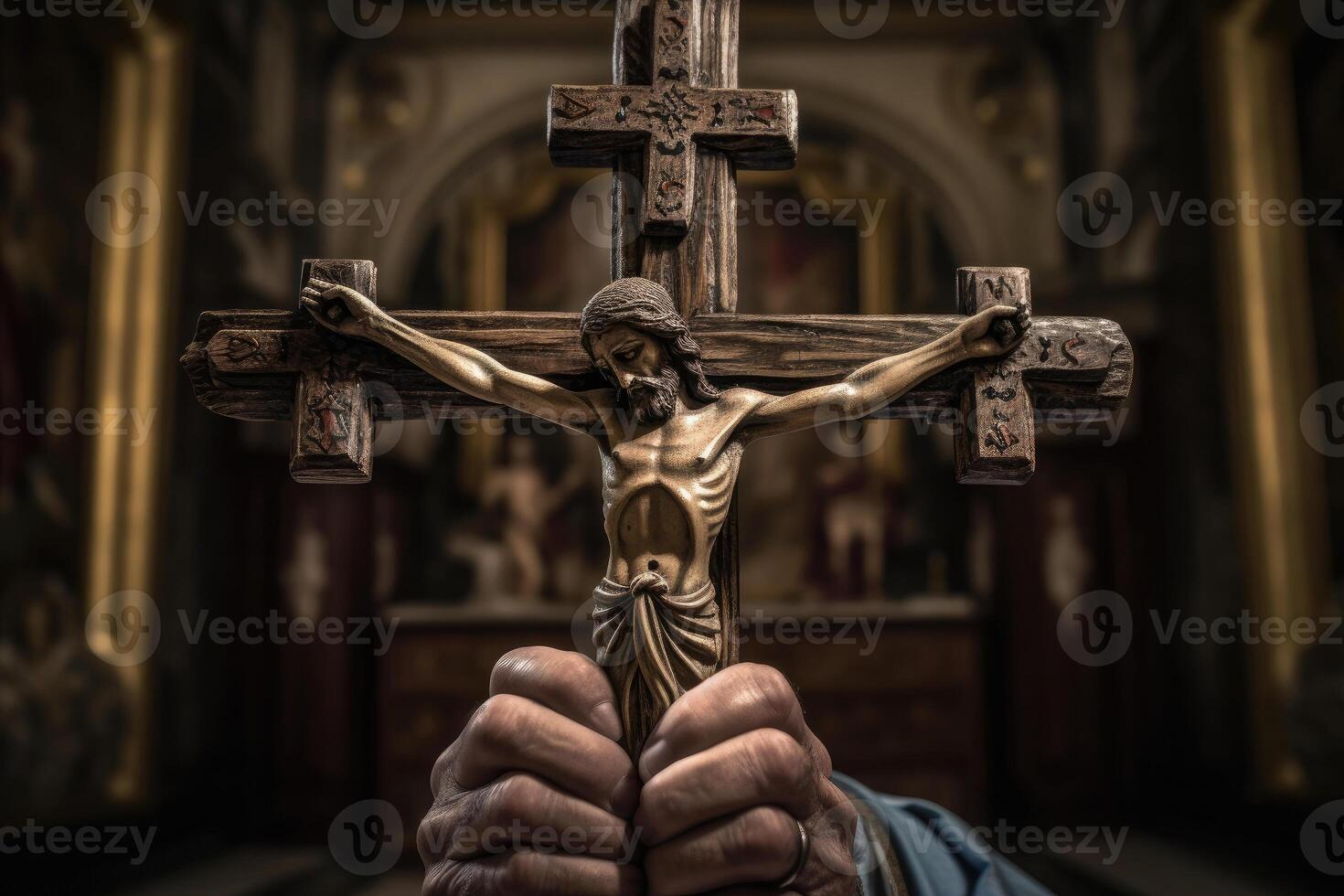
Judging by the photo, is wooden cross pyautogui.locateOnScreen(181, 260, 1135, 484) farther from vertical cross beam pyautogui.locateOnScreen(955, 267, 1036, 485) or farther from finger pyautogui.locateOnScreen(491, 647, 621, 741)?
finger pyautogui.locateOnScreen(491, 647, 621, 741)

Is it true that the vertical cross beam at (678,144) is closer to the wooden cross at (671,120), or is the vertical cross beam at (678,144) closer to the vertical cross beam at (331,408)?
the wooden cross at (671,120)

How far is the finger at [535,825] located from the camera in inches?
46.4

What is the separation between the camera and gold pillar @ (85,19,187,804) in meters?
3.57

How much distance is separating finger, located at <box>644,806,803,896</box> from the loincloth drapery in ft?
0.53

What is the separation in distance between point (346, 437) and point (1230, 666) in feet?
11.4

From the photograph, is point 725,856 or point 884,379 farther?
point 884,379

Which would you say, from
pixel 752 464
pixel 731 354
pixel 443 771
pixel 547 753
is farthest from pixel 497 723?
pixel 752 464

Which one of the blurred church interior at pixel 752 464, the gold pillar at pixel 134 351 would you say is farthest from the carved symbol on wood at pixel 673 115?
the gold pillar at pixel 134 351

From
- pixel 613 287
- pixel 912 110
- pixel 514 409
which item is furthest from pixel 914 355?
pixel 912 110

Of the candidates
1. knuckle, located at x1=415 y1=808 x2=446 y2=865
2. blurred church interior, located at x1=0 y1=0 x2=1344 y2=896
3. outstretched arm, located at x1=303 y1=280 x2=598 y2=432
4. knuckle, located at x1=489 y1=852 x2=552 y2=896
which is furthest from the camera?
blurred church interior, located at x1=0 y1=0 x2=1344 y2=896

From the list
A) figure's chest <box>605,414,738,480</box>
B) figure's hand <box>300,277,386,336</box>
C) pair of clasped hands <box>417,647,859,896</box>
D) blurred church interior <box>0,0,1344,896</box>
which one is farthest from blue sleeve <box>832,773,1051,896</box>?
blurred church interior <box>0,0,1344,896</box>

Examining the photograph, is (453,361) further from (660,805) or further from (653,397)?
(660,805)

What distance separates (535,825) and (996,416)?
0.86 meters

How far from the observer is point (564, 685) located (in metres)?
1.26
